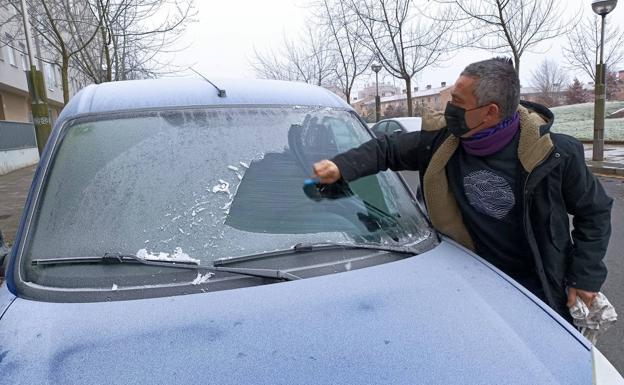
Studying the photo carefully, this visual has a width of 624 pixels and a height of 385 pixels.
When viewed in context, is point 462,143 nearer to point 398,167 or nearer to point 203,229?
point 398,167

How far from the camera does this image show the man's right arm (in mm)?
1988

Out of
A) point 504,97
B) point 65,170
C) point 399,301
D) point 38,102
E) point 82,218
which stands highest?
point 38,102

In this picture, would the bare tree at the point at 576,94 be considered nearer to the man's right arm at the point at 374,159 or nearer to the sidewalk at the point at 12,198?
the sidewalk at the point at 12,198

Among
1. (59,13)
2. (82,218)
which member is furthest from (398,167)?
(59,13)

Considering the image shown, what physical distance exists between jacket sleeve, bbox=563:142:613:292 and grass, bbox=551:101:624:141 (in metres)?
11.3

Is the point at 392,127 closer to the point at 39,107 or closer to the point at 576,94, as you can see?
the point at 39,107

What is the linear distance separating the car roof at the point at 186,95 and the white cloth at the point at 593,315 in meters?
1.46

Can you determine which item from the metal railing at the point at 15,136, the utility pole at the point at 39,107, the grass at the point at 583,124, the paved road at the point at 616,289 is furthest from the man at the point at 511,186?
the metal railing at the point at 15,136

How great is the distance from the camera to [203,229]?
1.71 meters

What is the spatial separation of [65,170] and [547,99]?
175 ft

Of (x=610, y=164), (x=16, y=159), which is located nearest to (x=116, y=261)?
(x=610, y=164)

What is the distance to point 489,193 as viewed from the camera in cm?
193

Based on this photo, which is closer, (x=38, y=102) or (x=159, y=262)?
(x=159, y=262)

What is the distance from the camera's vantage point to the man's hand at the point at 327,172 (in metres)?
1.97
